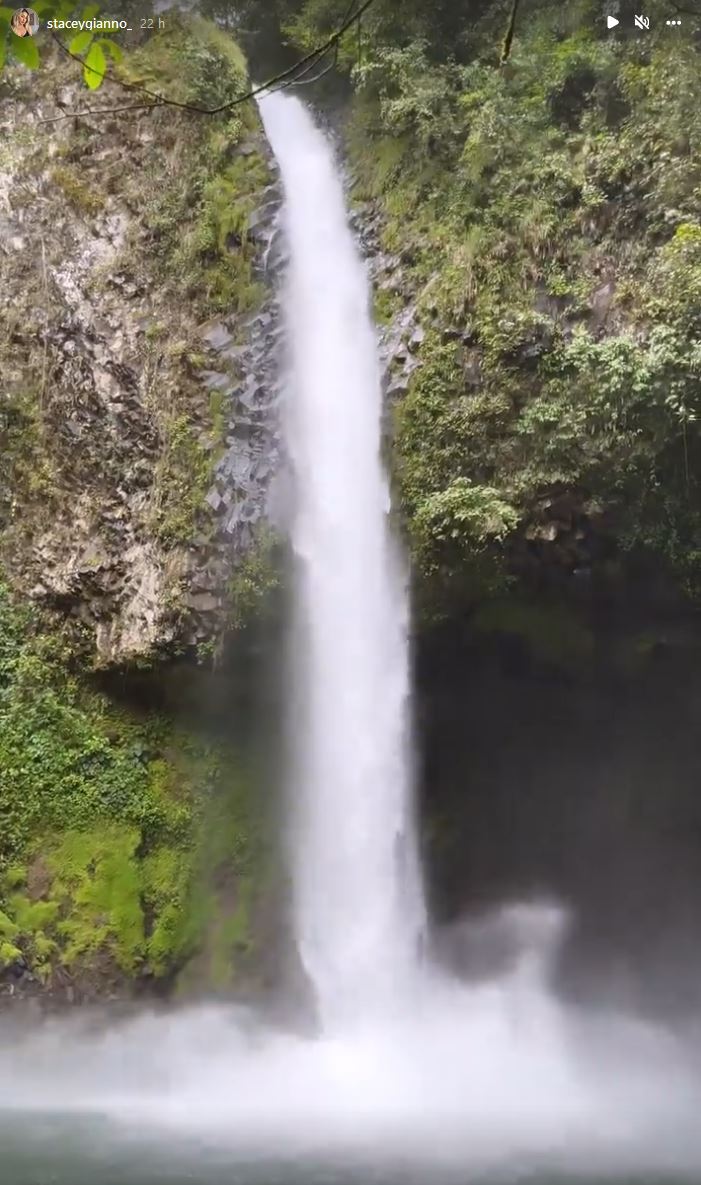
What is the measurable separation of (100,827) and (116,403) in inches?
148

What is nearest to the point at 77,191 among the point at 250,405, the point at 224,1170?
the point at 250,405

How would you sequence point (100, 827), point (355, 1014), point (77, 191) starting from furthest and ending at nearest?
point (77, 191), point (100, 827), point (355, 1014)

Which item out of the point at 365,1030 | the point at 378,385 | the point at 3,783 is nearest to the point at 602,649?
the point at 378,385

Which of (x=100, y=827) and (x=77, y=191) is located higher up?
(x=77, y=191)

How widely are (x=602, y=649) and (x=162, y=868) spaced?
428 cm

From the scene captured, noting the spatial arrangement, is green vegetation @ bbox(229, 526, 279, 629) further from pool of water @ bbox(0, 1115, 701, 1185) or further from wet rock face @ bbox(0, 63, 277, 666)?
pool of water @ bbox(0, 1115, 701, 1185)

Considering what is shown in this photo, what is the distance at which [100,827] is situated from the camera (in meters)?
8.09

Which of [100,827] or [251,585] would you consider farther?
[251,585]

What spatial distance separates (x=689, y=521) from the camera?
7.84m

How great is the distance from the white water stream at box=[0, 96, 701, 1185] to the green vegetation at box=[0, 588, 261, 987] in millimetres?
541

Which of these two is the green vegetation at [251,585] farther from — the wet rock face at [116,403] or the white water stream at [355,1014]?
the white water stream at [355,1014]

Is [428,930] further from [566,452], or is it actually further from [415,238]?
[415,238]

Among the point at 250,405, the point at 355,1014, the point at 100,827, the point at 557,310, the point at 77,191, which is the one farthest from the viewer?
the point at 77,191

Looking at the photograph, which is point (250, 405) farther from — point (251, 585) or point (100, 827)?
point (100, 827)
